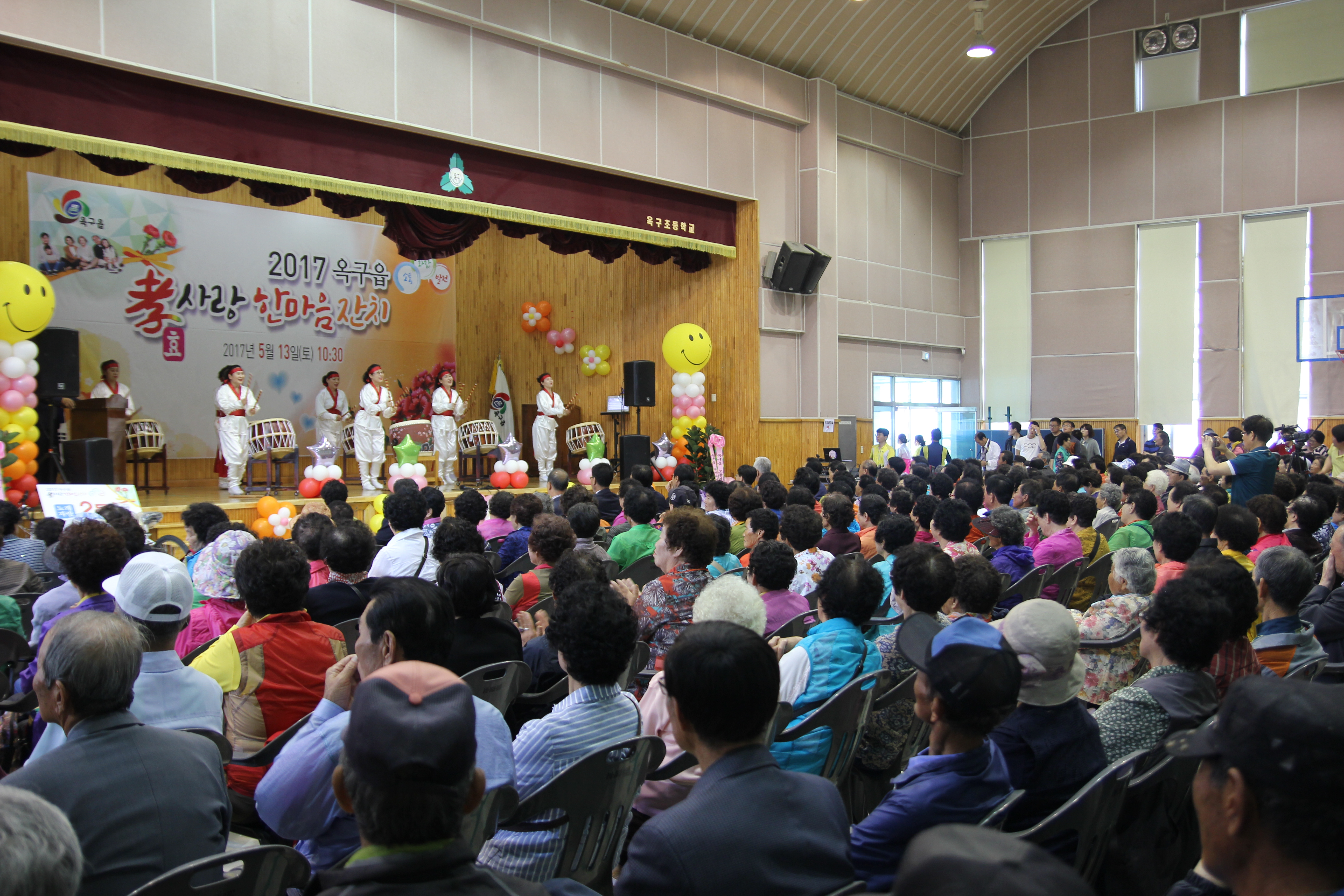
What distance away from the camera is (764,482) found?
6.51 m

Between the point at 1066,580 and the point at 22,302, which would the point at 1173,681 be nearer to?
the point at 1066,580

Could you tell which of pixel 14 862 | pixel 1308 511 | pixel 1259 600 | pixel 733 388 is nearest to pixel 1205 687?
pixel 1259 600

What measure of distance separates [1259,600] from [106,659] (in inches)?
131

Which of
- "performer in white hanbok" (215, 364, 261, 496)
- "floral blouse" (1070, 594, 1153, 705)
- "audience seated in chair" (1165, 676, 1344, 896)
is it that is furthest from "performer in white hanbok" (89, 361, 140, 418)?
"audience seated in chair" (1165, 676, 1344, 896)

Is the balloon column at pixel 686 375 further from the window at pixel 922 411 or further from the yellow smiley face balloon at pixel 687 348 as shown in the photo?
the window at pixel 922 411

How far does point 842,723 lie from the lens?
101 inches

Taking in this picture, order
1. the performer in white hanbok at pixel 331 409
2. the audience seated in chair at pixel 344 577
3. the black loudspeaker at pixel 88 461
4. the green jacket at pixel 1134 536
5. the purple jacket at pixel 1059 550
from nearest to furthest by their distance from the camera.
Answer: the audience seated in chair at pixel 344 577 < the purple jacket at pixel 1059 550 < the green jacket at pixel 1134 536 < the black loudspeaker at pixel 88 461 < the performer in white hanbok at pixel 331 409

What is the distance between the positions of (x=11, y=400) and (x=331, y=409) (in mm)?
3970

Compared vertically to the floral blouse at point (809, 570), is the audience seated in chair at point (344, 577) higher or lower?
higher

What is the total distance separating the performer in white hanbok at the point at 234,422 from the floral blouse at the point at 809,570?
7.18 m

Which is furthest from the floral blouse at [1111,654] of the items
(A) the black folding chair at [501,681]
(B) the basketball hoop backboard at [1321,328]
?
(B) the basketball hoop backboard at [1321,328]

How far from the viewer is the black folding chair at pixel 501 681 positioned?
2.69m

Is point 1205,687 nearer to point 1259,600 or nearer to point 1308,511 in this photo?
point 1259,600

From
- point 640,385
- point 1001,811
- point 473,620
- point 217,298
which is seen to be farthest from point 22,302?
point 1001,811
